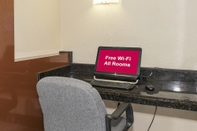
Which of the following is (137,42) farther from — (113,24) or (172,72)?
(172,72)

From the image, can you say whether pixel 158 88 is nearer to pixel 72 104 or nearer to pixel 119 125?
pixel 119 125

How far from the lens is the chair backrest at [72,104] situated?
3.90 feet

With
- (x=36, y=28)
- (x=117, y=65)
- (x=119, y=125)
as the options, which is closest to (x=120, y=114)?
(x=119, y=125)

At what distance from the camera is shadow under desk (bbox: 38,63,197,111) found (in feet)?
4.64

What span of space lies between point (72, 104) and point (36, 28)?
1.00 m

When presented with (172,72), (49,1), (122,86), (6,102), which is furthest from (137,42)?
(6,102)

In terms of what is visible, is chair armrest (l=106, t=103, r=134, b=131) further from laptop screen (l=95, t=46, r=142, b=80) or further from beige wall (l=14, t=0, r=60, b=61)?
beige wall (l=14, t=0, r=60, b=61)

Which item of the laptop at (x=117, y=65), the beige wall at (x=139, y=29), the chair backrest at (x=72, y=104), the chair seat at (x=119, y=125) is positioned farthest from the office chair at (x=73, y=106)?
the beige wall at (x=139, y=29)

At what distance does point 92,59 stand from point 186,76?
0.93 metres

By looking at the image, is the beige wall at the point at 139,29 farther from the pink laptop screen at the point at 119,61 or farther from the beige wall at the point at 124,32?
the pink laptop screen at the point at 119,61

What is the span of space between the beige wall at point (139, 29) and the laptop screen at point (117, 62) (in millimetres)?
112

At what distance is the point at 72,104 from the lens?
4.03 feet

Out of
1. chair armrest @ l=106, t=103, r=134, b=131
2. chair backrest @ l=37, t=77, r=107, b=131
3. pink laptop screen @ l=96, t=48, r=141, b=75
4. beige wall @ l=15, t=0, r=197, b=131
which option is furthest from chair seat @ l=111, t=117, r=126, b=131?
beige wall @ l=15, t=0, r=197, b=131

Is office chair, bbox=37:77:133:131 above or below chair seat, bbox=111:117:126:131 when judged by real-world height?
above
